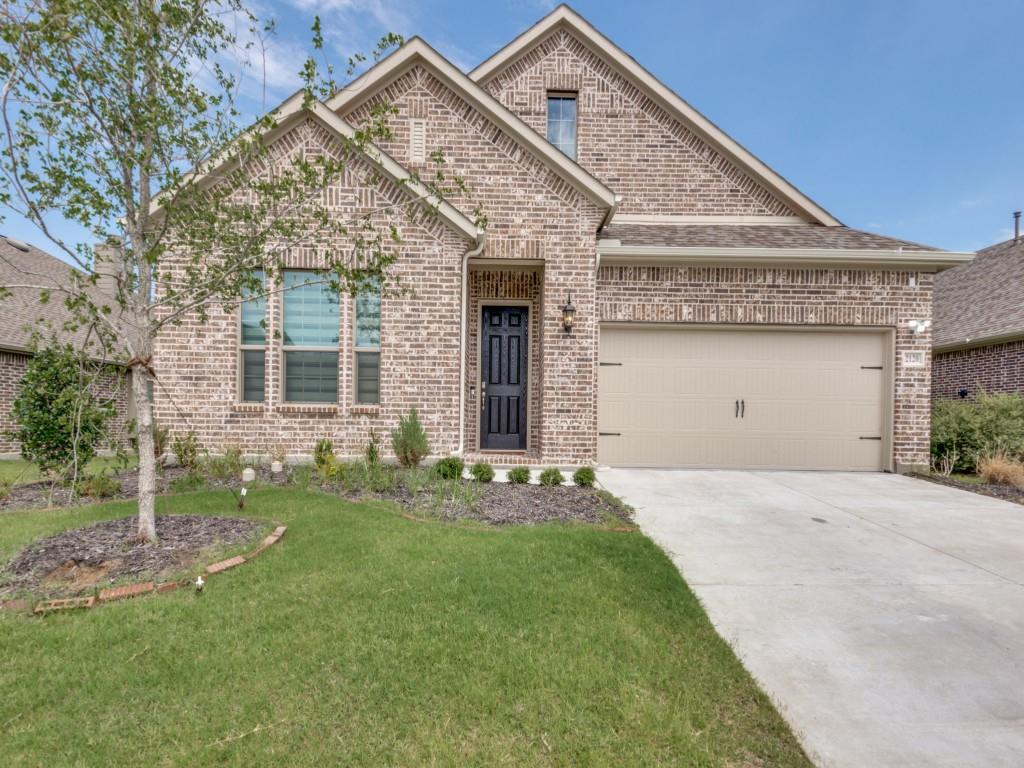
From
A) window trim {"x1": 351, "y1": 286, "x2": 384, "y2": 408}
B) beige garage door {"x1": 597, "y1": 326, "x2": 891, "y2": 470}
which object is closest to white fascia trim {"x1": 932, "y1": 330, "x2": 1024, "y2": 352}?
beige garage door {"x1": 597, "y1": 326, "x2": 891, "y2": 470}

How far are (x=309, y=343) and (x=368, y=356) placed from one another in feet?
2.95

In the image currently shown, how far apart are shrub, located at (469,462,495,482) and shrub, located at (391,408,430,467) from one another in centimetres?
79

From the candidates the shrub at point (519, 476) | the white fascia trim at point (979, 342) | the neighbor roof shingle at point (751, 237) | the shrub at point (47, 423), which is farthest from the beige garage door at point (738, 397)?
the shrub at point (47, 423)

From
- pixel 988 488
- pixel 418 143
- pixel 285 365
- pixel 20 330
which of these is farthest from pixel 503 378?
pixel 20 330

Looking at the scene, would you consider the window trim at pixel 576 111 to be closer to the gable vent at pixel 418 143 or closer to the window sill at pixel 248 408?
the gable vent at pixel 418 143

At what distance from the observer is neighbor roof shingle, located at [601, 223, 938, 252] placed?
815 cm

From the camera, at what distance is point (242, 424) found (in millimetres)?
7254

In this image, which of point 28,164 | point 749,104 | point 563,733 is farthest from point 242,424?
point 749,104

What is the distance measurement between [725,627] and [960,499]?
19.0ft

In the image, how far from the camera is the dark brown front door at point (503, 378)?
897 centimetres

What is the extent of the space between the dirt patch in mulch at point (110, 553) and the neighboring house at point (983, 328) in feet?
48.9

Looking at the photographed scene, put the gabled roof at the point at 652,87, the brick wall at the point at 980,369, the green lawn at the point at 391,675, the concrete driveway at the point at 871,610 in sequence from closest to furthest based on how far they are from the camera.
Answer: the green lawn at the point at 391,675
the concrete driveway at the point at 871,610
the gabled roof at the point at 652,87
the brick wall at the point at 980,369

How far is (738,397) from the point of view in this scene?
8398 millimetres

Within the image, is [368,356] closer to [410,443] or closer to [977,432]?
[410,443]
